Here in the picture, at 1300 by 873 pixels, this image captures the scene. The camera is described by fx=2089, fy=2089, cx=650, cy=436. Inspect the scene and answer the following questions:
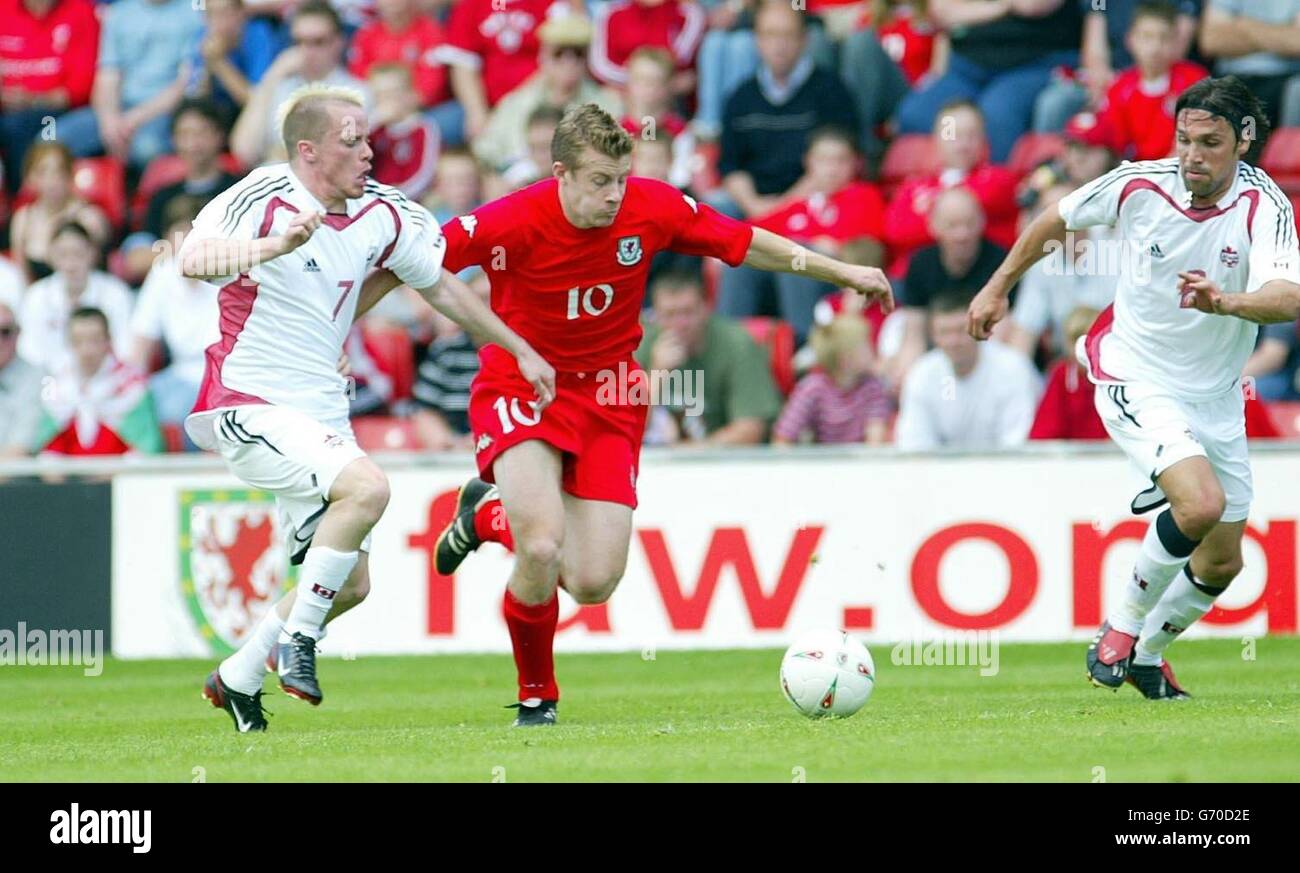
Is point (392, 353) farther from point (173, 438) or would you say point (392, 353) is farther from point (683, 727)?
point (683, 727)

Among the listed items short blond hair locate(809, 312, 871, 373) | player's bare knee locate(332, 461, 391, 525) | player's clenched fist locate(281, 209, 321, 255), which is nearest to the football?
player's bare knee locate(332, 461, 391, 525)

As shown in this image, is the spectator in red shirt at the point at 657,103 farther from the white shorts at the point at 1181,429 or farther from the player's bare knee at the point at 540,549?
the player's bare knee at the point at 540,549

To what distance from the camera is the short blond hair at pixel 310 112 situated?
884cm

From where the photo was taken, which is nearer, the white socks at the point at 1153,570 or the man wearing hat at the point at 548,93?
the white socks at the point at 1153,570

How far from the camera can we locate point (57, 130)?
18.1 m

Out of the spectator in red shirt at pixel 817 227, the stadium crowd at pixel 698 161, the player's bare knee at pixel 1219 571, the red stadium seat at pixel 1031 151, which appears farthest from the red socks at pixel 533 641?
the red stadium seat at pixel 1031 151

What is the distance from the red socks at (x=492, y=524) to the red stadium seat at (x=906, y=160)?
22.2 ft

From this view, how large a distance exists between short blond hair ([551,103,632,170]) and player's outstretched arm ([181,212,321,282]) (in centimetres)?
116

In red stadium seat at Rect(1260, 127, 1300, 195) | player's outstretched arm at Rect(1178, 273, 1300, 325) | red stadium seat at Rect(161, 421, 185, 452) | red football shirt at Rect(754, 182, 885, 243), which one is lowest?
red stadium seat at Rect(161, 421, 185, 452)

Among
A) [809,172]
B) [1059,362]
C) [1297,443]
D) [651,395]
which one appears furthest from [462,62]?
[1297,443]

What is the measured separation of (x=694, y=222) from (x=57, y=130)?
33.7ft

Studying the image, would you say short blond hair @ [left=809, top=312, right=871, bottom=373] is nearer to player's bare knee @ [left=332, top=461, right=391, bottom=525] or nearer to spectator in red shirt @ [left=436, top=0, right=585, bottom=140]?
spectator in red shirt @ [left=436, top=0, right=585, bottom=140]

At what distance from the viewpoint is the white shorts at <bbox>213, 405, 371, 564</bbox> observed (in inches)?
344
